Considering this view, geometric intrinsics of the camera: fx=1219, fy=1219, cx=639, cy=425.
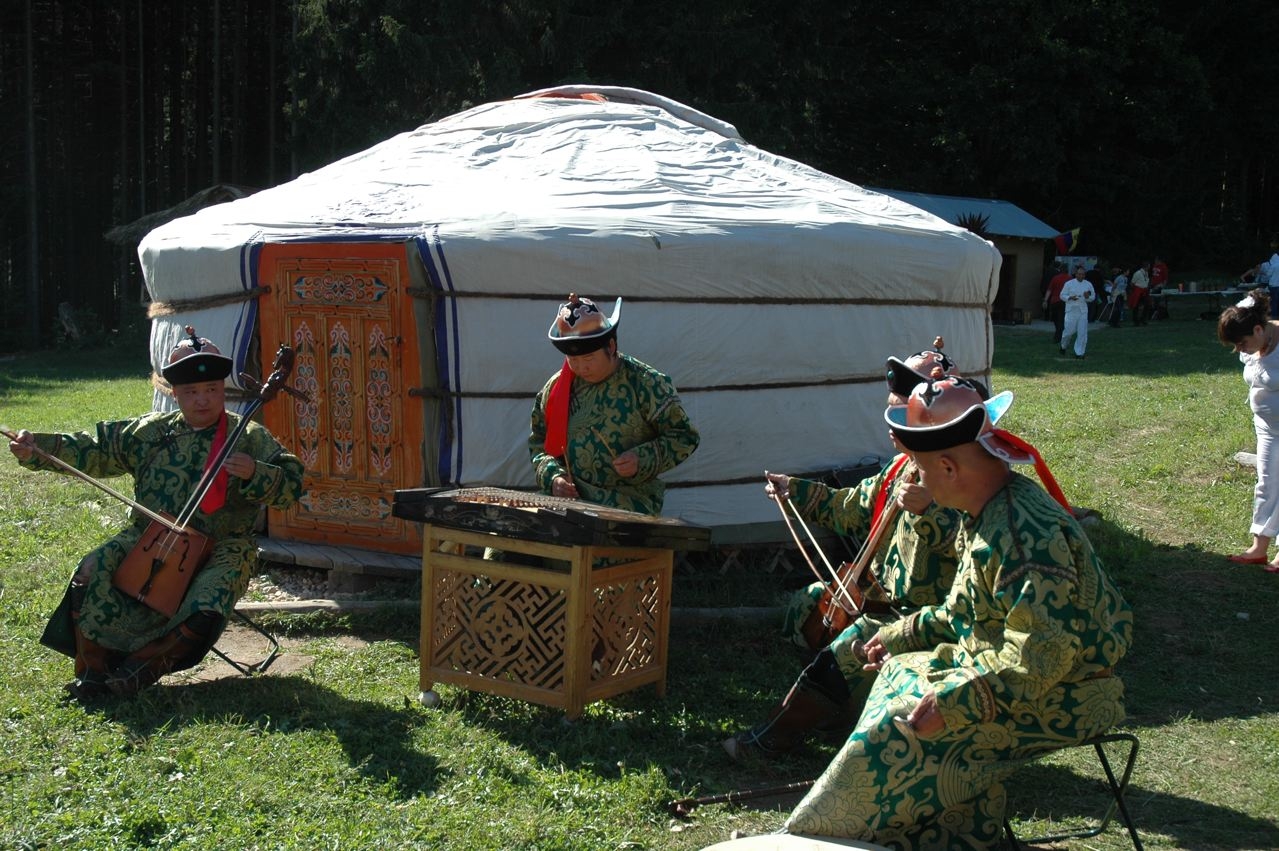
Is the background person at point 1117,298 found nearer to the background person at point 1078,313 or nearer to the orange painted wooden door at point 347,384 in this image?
the background person at point 1078,313

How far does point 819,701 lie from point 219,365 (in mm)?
2208

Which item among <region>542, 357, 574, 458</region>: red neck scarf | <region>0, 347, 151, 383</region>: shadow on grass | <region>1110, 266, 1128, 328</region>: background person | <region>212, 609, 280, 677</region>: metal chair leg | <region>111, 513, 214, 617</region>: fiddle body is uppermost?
<region>542, 357, 574, 458</region>: red neck scarf

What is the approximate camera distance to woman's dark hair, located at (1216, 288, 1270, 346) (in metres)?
5.59

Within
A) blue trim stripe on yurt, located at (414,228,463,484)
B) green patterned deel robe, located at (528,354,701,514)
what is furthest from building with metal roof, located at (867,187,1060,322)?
green patterned deel robe, located at (528,354,701,514)

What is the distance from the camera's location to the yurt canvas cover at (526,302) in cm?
534

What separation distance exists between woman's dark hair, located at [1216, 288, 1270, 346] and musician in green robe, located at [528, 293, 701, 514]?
2874 millimetres

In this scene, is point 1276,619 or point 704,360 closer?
point 1276,619

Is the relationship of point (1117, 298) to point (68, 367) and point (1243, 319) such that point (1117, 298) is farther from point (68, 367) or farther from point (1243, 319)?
point (68, 367)

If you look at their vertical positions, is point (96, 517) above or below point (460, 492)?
below

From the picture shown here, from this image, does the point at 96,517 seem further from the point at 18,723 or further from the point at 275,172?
the point at 275,172

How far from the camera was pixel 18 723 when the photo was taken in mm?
3719

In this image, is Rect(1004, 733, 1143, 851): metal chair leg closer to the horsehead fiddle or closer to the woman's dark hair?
the horsehead fiddle

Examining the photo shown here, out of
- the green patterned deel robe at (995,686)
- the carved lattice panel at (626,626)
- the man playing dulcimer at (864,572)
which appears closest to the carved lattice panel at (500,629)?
the carved lattice panel at (626,626)

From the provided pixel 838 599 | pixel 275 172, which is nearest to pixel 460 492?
pixel 838 599
